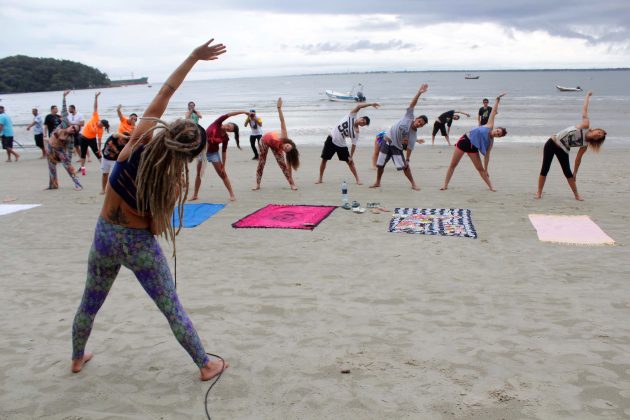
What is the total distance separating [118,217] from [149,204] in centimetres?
23

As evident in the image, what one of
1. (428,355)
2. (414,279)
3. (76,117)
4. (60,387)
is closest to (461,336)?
(428,355)

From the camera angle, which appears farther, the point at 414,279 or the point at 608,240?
the point at 608,240

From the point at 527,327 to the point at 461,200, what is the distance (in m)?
5.12

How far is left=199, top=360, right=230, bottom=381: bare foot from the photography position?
3275mm

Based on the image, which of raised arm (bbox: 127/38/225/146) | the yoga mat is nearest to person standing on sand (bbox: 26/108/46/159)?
the yoga mat

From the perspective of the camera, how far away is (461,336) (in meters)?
3.89

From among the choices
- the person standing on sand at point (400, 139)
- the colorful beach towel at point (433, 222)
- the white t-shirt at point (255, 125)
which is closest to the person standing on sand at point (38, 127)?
the white t-shirt at point (255, 125)

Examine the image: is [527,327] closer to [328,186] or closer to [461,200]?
[461,200]

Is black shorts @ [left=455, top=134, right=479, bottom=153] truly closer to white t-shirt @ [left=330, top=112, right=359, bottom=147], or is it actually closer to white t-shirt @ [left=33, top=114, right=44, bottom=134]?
white t-shirt @ [left=330, top=112, right=359, bottom=147]

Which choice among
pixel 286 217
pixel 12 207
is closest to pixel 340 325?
pixel 286 217

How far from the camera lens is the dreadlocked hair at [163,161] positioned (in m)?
2.73

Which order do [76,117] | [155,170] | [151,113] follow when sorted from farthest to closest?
1. [76,117]
2. [151,113]
3. [155,170]

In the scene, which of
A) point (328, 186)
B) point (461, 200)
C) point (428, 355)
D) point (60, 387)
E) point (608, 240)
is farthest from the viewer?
point (328, 186)

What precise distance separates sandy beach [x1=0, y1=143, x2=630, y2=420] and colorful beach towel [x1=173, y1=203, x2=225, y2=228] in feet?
0.88
